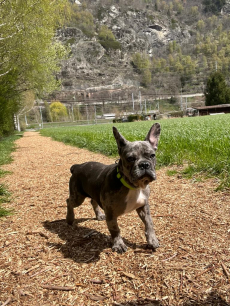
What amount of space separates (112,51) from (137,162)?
17947cm

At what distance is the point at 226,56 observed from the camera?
152m

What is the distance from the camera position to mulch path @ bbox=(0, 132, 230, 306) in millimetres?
2006

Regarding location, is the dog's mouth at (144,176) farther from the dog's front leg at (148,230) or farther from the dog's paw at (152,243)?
the dog's paw at (152,243)

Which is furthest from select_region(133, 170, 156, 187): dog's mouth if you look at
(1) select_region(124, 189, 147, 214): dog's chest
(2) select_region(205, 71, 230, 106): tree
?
(2) select_region(205, 71, 230, 106): tree

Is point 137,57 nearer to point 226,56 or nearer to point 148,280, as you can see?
point 226,56

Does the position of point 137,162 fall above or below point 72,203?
above

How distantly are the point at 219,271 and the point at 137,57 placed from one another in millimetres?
181284

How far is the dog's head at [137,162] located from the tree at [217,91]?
74.0 metres

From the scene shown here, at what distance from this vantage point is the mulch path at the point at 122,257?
201cm

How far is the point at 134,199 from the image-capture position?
2590 mm

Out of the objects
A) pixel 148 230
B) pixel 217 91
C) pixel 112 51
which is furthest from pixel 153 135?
pixel 112 51

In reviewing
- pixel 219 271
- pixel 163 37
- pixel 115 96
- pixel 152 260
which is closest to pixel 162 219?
pixel 152 260

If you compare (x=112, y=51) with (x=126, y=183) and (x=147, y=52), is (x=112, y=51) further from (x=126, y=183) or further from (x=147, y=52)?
(x=126, y=183)

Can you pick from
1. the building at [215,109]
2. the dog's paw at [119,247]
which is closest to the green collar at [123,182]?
the dog's paw at [119,247]
